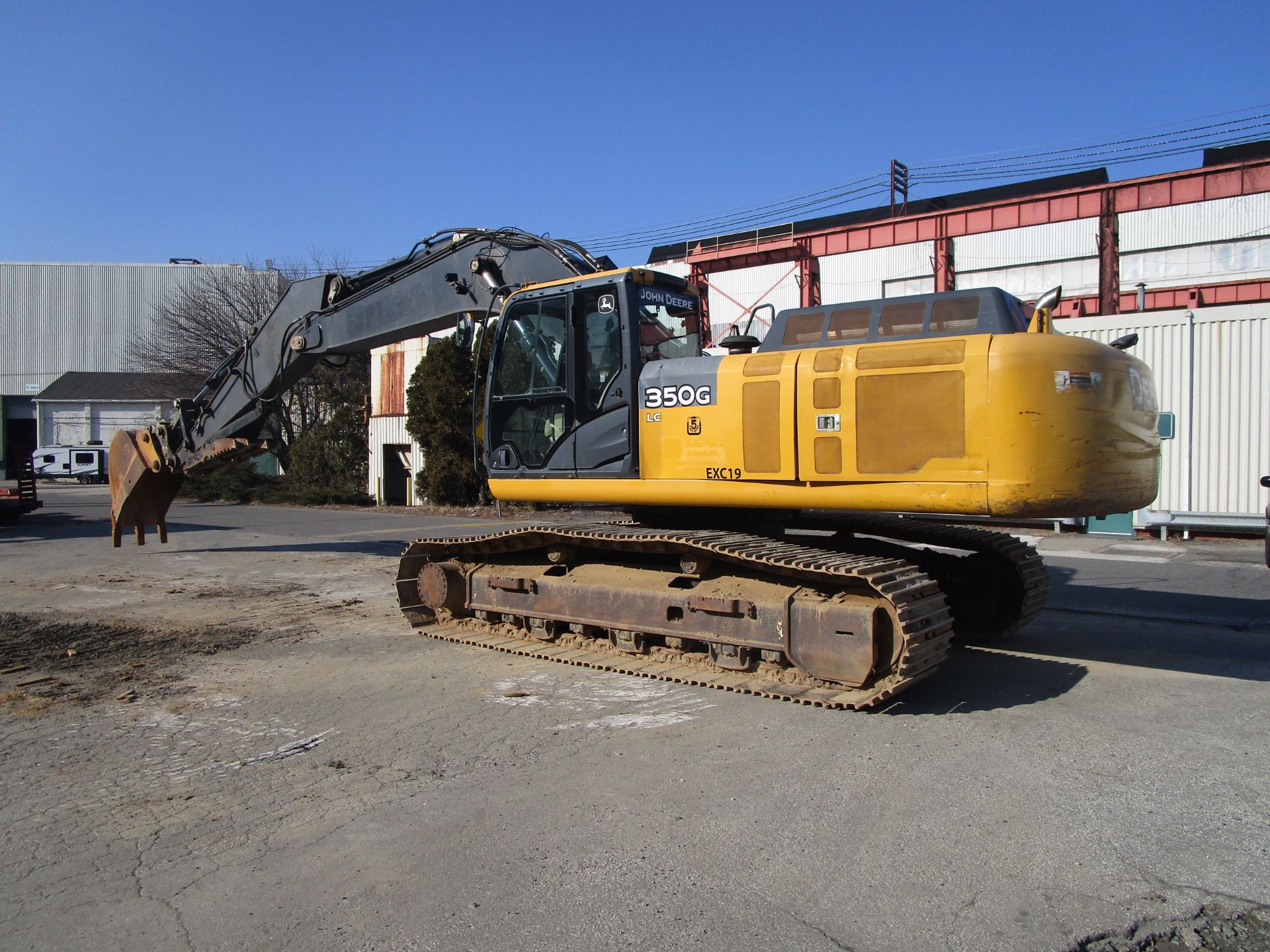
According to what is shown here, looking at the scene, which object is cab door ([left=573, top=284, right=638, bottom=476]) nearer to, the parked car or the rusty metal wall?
the rusty metal wall

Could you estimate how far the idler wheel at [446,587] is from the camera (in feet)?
26.4

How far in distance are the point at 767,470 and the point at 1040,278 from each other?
24974 mm

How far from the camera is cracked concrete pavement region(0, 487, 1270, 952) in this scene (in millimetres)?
3238

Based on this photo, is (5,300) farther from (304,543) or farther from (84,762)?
(84,762)

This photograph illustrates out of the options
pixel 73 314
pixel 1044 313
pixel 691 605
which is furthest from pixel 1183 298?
pixel 73 314

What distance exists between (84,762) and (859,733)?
4.21 meters

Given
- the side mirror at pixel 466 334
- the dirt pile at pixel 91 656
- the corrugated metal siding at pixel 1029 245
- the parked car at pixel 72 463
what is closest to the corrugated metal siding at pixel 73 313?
the parked car at pixel 72 463

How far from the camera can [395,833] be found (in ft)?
12.8

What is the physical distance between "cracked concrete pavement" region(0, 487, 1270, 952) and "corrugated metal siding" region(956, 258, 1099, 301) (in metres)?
22.6

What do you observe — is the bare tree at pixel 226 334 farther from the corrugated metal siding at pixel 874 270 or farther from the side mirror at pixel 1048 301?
the side mirror at pixel 1048 301

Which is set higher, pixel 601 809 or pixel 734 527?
pixel 734 527

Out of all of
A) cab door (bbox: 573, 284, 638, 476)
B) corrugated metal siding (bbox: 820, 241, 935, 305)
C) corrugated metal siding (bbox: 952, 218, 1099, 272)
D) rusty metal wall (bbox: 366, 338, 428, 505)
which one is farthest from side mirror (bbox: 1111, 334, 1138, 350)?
rusty metal wall (bbox: 366, 338, 428, 505)

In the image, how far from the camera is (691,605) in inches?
250

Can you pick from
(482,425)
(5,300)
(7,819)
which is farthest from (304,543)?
(5,300)
